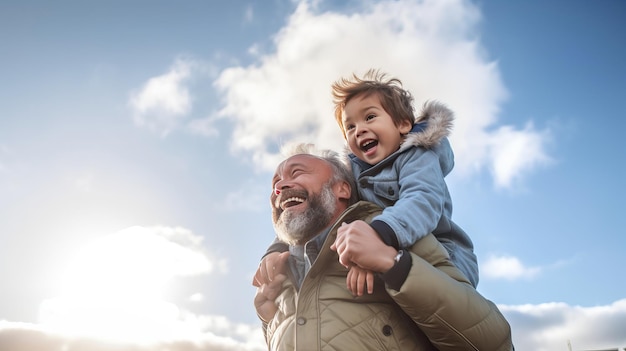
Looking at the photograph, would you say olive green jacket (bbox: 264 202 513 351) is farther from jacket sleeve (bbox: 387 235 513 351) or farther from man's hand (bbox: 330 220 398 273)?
man's hand (bbox: 330 220 398 273)

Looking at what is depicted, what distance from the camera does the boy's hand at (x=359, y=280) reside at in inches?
125

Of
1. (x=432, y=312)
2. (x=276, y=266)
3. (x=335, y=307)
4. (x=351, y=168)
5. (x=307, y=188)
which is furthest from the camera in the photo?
(x=351, y=168)

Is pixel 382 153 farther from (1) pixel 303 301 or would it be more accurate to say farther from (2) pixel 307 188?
(1) pixel 303 301

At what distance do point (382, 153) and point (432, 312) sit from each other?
150 cm

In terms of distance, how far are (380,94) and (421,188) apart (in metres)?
1.17

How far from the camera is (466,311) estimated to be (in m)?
3.20

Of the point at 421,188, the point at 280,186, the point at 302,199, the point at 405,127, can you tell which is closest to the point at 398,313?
the point at 421,188

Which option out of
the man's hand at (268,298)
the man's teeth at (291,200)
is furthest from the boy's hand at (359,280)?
the man's teeth at (291,200)

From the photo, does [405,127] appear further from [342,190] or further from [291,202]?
[291,202]

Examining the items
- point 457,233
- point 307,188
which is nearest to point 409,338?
point 457,233

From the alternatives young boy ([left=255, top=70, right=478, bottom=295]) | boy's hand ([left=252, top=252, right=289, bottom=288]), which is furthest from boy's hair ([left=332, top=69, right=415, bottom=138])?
boy's hand ([left=252, top=252, right=289, bottom=288])

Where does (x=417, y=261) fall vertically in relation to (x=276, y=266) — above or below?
below

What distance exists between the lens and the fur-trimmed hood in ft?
13.4

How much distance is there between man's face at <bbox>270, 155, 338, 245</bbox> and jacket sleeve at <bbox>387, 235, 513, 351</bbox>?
0.98 m
